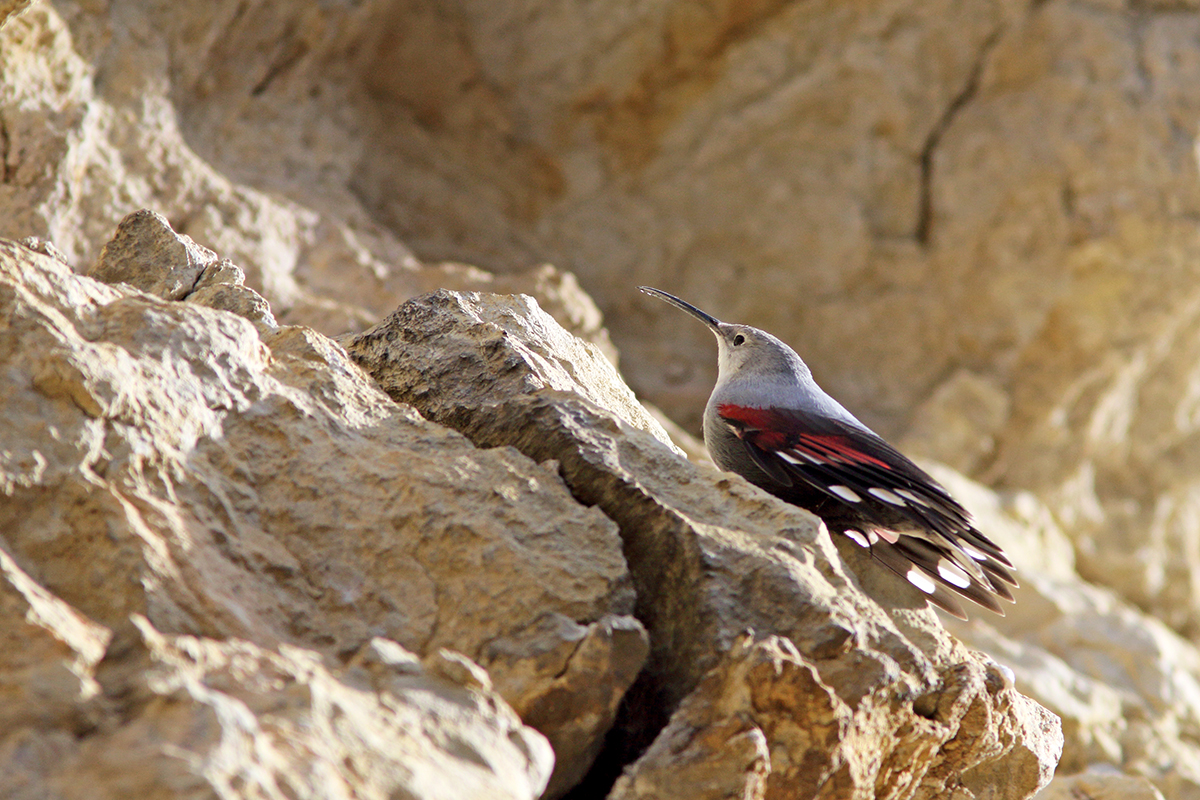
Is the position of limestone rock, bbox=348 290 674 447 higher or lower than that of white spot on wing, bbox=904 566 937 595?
lower

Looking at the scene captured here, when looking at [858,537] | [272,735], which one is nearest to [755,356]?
[858,537]

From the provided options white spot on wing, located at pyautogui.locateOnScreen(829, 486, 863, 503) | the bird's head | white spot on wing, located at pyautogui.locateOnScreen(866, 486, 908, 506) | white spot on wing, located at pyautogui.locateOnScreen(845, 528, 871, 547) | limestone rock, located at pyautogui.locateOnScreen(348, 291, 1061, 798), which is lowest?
limestone rock, located at pyautogui.locateOnScreen(348, 291, 1061, 798)

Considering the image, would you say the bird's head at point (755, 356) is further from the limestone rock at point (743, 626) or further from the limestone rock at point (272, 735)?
the limestone rock at point (272, 735)

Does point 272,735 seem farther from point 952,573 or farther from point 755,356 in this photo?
point 755,356

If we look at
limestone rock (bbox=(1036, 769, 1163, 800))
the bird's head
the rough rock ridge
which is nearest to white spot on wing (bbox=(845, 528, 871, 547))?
the rough rock ridge

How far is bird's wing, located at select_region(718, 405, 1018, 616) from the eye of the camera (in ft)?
7.88

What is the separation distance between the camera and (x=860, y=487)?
7.92 ft

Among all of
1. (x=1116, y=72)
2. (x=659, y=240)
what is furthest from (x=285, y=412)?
(x=1116, y=72)

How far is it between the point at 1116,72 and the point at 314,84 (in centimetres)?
409

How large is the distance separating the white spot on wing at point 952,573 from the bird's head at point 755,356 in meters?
0.74

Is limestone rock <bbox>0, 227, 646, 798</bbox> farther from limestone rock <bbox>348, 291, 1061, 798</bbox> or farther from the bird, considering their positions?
the bird

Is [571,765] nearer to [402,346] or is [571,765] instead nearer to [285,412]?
[285,412]

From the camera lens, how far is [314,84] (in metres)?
4.92

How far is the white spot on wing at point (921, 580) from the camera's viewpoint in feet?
8.07
